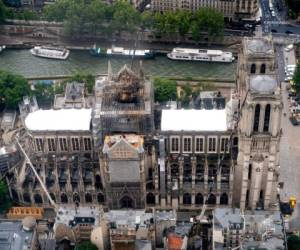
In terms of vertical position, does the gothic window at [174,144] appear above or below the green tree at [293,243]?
above

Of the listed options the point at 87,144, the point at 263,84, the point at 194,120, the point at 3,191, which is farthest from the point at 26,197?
the point at 263,84

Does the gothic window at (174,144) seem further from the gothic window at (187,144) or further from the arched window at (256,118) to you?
the arched window at (256,118)

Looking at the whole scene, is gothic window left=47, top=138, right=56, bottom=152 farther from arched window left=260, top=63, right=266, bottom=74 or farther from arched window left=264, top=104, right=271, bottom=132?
arched window left=260, top=63, right=266, bottom=74

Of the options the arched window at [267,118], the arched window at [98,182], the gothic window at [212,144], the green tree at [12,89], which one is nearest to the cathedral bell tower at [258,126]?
the arched window at [267,118]

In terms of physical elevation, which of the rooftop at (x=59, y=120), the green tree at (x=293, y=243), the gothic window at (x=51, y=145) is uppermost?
the rooftop at (x=59, y=120)

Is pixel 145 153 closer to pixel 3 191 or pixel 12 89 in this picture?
pixel 3 191

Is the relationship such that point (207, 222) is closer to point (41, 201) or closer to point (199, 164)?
point (199, 164)

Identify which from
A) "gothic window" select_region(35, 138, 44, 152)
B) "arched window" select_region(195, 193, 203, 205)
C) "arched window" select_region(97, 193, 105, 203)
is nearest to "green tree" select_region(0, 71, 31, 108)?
"gothic window" select_region(35, 138, 44, 152)
